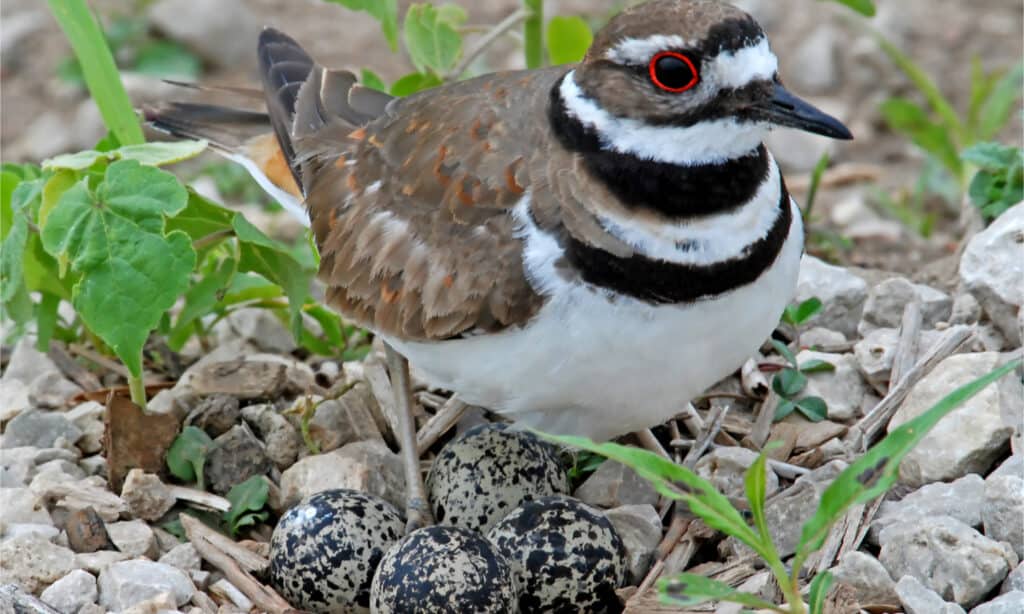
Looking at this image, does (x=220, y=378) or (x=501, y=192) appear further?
(x=220, y=378)

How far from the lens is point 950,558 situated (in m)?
3.63

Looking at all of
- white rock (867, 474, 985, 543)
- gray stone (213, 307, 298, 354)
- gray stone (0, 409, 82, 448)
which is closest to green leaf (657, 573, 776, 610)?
white rock (867, 474, 985, 543)

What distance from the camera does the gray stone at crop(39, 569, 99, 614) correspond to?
3770mm

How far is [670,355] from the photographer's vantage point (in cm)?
370

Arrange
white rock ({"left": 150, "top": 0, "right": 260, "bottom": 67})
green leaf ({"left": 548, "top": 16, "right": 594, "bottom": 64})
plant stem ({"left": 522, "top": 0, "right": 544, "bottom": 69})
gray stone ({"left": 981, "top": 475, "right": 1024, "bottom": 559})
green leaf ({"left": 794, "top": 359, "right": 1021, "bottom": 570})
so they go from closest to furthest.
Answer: green leaf ({"left": 794, "top": 359, "right": 1021, "bottom": 570}) → gray stone ({"left": 981, "top": 475, "right": 1024, "bottom": 559}) → plant stem ({"left": 522, "top": 0, "right": 544, "bottom": 69}) → green leaf ({"left": 548, "top": 16, "right": 594, "bottom": 64}) → white rock ({"left": 150, "top": 0, "right": 260, "bottom": 67})

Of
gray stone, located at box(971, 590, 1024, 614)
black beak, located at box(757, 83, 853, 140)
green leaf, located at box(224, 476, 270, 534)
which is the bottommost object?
green leaf, located at box(224, 476, 270, 534)

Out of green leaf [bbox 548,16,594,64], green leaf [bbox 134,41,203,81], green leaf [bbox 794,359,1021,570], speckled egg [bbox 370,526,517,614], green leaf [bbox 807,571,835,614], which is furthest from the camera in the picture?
green leaf [bbox 134,41,203,81]

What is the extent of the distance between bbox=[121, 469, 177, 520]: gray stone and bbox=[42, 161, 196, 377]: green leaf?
42cm

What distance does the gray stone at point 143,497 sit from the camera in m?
4.24

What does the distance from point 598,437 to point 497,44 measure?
160 inches

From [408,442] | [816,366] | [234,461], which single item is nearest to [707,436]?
[816,366]

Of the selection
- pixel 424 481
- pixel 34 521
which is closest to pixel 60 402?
pixel 34 521

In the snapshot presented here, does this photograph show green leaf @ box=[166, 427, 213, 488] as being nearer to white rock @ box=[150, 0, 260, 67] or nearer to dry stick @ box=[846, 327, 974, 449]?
dry stick @ box=[846, 327, 974, 449]

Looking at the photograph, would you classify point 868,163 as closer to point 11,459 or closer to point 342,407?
point 342,407
